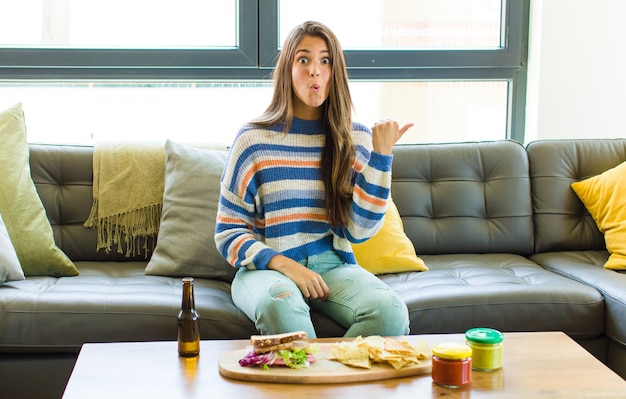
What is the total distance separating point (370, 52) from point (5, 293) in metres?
1.77

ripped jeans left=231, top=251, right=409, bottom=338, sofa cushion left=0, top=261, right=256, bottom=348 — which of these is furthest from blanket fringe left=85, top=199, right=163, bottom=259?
ripped jeans left=231, top=251, right=409, bottom=338

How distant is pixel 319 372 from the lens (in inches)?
61.4

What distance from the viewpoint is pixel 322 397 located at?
1470 millimetres

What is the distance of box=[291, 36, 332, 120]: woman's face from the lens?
7.30 ft

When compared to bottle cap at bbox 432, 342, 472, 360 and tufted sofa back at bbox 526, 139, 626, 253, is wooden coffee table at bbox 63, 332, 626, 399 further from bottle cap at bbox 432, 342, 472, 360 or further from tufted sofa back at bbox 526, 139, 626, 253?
tufted sofa back at bbox 526, 139, 626, 253

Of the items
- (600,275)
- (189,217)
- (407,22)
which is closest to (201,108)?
(189,217)

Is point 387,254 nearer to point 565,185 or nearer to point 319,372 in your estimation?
point 565,185

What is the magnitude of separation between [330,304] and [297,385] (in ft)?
1.95

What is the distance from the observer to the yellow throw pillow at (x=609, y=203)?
2719 mm

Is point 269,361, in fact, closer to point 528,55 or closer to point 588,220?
point 588,220

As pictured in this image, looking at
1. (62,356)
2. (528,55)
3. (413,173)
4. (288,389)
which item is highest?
(528,55)

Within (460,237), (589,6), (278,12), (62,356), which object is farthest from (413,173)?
(62,356)

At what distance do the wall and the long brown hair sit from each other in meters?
1.32

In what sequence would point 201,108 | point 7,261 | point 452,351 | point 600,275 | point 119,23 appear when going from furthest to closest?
point 201,108, point 119,23, point 600,275, point 7,261, point 452,351
